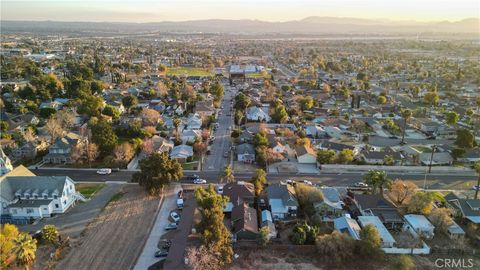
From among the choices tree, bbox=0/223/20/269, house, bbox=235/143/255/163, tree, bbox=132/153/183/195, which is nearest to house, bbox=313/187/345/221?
house, bbox=235/143/255/163

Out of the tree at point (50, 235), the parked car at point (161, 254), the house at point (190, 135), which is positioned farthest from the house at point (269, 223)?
the house at point (190, 135)

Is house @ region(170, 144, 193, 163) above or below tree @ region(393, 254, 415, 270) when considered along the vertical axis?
above

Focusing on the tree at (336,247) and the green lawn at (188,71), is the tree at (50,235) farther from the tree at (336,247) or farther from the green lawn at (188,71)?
the green lawn at (188,71)

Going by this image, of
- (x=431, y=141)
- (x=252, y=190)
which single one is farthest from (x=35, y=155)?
(x=431, y=141)

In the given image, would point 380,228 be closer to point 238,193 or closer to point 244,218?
point 244,218

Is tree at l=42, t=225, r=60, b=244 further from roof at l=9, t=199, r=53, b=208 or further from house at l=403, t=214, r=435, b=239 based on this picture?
house at l=403, t=214, r=435, b=239

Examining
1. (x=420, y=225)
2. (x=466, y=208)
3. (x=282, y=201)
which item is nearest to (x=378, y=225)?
(x=420, y=225)
